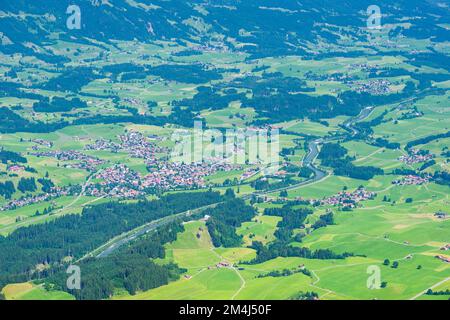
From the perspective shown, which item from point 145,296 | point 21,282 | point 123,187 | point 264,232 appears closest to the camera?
point 145,296

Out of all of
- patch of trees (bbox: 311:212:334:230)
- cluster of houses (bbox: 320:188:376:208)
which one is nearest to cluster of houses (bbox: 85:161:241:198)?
cluster of houses (bbox: 320:188:376:208)

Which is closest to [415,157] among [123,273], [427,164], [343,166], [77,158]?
[427,164]

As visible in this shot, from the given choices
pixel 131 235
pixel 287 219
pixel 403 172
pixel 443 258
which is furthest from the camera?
pixel 403 172

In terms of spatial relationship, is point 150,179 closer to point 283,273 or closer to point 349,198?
point 349,198

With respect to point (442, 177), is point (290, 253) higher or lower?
lower

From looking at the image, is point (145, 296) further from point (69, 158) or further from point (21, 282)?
point (69, 158)

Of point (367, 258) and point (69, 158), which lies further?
point (69, 158)

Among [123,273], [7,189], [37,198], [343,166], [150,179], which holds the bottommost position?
[123,273]
